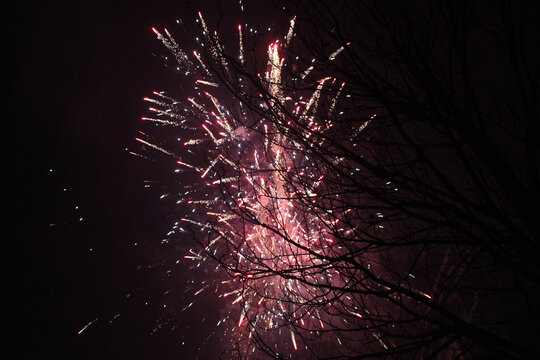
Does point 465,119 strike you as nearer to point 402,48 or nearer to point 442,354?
point 402,48

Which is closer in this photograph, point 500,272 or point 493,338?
point 493,338

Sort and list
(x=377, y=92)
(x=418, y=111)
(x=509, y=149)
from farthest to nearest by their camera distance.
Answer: (x=509, y=149)
(x=418, y=111)
(x=377, y=92)

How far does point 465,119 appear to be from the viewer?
273cm

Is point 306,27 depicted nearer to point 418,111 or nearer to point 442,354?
point 418,111

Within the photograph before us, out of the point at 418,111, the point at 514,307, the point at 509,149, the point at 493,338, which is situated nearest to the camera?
the point at 493,338

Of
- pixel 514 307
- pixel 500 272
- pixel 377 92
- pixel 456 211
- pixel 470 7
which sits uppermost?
pixel 500 272

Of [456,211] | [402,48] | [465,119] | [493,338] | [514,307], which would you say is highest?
[514,307]

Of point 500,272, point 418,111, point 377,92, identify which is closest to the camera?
point 377,92

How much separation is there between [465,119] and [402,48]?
0.87 meters

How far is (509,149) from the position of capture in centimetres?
484

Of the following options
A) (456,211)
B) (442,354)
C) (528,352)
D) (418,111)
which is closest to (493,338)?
(528,352)

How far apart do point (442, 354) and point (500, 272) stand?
226cm

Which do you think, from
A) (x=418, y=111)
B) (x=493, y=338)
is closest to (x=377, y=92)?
(x=418, y=111)

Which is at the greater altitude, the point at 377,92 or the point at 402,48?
the point at 402,48
